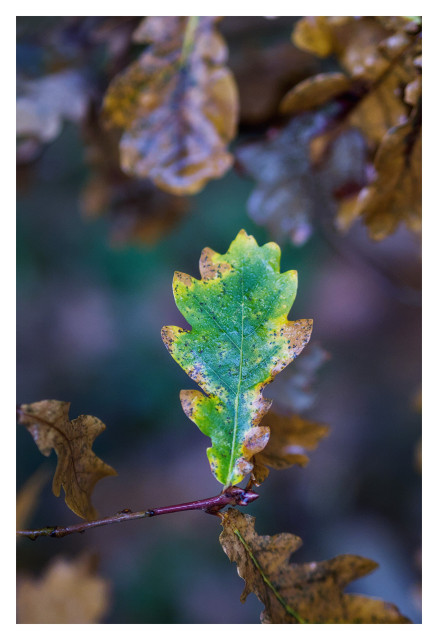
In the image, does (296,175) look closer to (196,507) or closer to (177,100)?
(177,100)

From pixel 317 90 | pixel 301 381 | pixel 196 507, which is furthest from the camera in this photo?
pixel 301 381

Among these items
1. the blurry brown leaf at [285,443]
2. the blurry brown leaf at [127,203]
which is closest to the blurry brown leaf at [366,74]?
the blurry brown leaf at [127,203]

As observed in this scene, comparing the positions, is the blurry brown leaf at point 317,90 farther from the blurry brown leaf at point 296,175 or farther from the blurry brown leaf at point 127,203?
the blurry brown leaf at point 127,203

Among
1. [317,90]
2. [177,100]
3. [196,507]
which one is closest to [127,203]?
[177,100]

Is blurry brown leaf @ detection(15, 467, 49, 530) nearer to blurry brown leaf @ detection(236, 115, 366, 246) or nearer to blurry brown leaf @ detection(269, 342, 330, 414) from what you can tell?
blurry brown leaf @ detection(269, 342, 330, 414)

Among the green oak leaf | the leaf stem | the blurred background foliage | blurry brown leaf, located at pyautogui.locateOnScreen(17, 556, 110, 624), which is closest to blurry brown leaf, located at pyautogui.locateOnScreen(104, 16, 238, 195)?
the blurred background foliage
